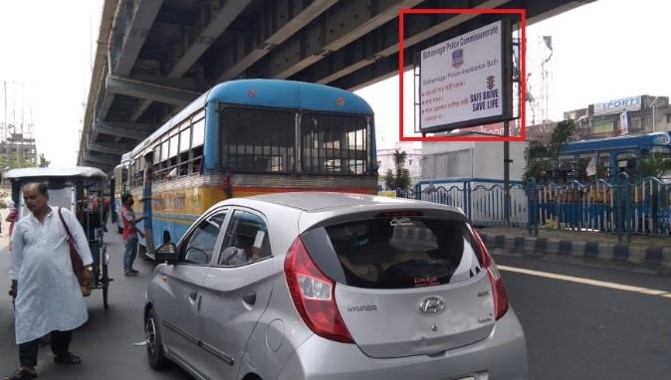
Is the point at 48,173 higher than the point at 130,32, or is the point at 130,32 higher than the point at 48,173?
the point at 130,32

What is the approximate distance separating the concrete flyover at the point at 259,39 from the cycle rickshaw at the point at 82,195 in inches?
289

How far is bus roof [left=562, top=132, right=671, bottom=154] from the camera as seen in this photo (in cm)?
1457

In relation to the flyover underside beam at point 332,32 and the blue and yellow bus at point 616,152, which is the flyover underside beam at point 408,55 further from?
the blue and yellow bus at point 616,152

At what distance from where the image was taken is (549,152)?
622 inches

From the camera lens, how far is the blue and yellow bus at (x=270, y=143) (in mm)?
7875

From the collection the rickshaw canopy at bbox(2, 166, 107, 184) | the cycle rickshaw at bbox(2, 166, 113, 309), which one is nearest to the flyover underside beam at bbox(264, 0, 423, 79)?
the cycle rickshaw at bbox(2, 166, 113, 309)

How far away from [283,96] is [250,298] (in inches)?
209

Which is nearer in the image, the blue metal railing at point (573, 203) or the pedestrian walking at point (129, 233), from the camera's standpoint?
the pedestrian walking at point (129, 233)

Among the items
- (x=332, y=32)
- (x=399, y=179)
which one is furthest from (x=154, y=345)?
(x=399, y=179)

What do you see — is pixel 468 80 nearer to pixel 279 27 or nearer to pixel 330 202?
pixel 279 27

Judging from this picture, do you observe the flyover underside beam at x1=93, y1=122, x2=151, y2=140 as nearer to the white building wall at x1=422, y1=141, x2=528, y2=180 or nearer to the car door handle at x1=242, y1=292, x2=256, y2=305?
the white building wall at x1=422, y1=141, x2=528, y2=180

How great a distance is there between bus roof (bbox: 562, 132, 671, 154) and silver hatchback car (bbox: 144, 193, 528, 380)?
1314 cm

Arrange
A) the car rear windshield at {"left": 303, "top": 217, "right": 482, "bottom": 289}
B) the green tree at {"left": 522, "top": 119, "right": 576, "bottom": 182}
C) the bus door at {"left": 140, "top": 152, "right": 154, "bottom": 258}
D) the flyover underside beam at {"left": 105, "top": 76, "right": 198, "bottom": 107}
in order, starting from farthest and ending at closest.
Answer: the flyover underside beam at {"left": 105, "top": 76, "right": 198, "bottom": 107} → the green tree at {"left": 522, "top": 119, "right": 576, "bottom": 182} → the bus door at {"left": 140, "top": 152, "right": 154, "bottom": 258} → the car rear windshield at {"left": 303, "top": 217, "right": 482, "bottom": 289}

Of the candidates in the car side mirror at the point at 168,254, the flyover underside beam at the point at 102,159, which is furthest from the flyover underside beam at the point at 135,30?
the flyover underside beam at the point at 102,159
